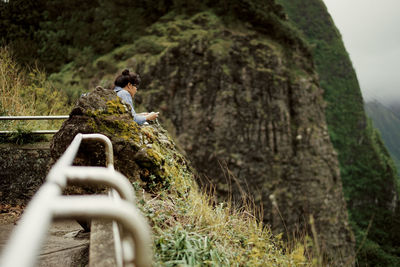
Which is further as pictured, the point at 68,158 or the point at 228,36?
the point at 228,36

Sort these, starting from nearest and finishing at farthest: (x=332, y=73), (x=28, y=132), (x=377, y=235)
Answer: (x=28, y=132), (x=377, y=235), (x=332, y=73)

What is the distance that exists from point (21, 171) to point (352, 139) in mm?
46656

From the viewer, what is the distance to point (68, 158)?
1.13m

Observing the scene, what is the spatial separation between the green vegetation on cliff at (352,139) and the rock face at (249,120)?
70.0 ft

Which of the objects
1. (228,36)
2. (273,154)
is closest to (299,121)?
(273,154)

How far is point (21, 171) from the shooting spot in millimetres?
3920

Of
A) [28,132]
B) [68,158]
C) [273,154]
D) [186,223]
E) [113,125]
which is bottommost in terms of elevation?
[273,154]

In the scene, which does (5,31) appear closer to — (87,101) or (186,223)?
(87,101)

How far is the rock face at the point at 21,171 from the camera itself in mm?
3824

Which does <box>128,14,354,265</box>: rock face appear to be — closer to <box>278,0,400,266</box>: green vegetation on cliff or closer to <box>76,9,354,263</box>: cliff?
<box>76,9,354,263</box>: cliff

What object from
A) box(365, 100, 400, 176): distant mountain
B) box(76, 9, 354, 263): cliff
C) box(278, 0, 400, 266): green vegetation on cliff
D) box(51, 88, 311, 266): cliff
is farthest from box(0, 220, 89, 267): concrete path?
box(365, 100, 400, 176): distant mountain

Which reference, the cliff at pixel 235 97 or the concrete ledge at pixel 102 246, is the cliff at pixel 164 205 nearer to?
the concrete ledge at pixel 102 246

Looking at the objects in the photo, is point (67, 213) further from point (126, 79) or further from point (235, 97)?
point (235, 97)

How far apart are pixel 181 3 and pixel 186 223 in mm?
17075
